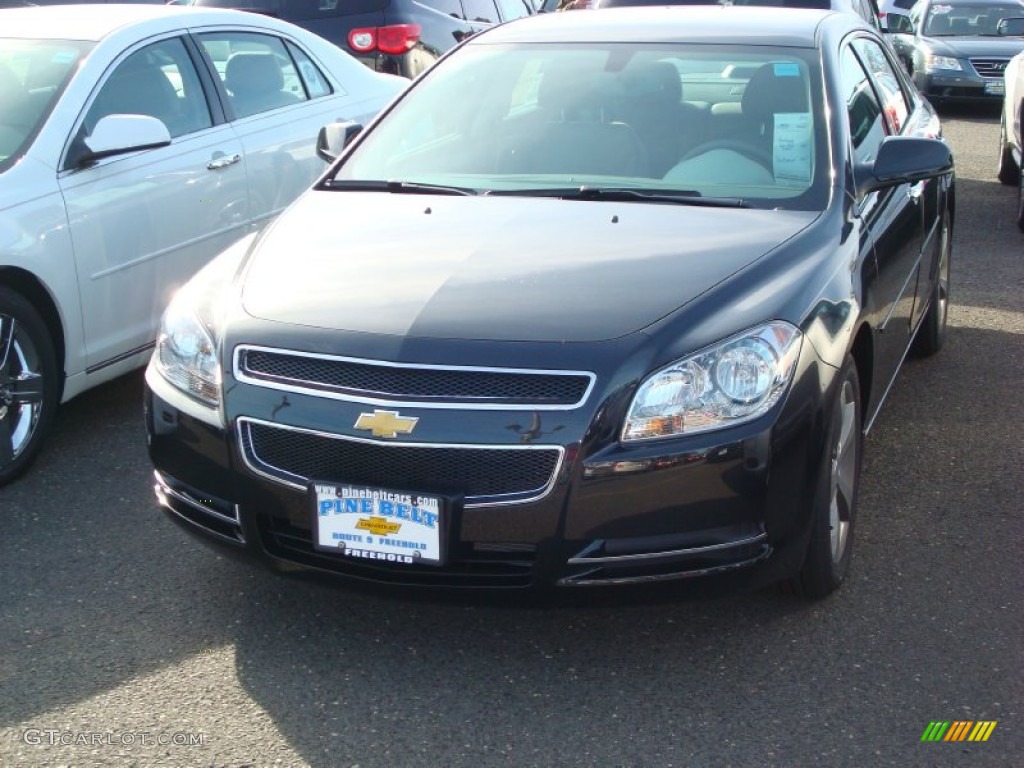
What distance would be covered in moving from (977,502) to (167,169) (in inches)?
136

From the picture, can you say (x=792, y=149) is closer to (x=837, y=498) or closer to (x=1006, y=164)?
(x=837, y=498)

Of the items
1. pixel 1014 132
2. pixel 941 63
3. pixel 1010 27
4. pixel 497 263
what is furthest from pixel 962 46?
pixel 497 263

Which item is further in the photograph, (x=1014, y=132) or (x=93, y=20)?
(x=1014, y=132)

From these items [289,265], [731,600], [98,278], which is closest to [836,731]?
[731,600]

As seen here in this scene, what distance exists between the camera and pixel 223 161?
6.04 m

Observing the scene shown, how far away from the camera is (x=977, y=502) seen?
471 centimetres

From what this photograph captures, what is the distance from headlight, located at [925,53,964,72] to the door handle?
39.3 feet

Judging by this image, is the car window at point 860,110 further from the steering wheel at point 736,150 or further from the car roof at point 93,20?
the car roof at point 93,20

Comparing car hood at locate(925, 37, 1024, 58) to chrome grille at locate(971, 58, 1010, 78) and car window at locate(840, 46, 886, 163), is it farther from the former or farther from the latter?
car window at locate(840, 46, 886, 163)

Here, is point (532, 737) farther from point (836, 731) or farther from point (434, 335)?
point (434, 335)

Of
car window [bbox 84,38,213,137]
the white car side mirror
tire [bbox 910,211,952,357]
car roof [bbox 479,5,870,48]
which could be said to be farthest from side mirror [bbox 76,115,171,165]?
tire [bbox 910,211,952,357]

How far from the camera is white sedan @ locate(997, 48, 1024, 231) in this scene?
9.77 meters

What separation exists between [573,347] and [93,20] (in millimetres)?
3611

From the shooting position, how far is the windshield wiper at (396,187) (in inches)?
178
